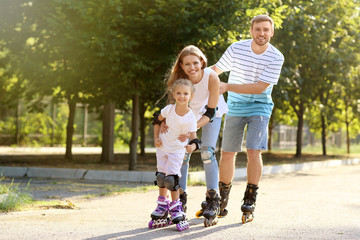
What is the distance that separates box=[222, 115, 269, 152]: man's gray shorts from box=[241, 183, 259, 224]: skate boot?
41cm

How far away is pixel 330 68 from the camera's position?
1909cm

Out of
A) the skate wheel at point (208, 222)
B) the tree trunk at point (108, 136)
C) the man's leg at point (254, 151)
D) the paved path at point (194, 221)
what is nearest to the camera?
the paved path at point (194, 221)

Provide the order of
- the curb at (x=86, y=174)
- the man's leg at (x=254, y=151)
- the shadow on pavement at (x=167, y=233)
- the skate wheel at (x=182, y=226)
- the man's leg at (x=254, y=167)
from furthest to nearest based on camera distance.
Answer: the curb at (x=86, y=174) → the man's leg at (x=254, y=167) → the man's leg at (x=254, y=151) → the skate wheel at (x=182, y=226) → the shadow on pavement at (x=167, y=233)

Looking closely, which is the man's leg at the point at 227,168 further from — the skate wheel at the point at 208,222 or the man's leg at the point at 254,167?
the skate wheel at the point at 208,222

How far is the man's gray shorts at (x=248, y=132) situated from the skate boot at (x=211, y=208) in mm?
692

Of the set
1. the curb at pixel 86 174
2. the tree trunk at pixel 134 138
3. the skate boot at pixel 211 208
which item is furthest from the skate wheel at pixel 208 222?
the tree trunk at pixel 134 138

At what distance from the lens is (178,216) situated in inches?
201

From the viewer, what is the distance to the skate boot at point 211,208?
5.31 metres

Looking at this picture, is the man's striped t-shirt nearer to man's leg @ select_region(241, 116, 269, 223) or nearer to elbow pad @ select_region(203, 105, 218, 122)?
man's leg @ select_region(241, 116, 269, 223)

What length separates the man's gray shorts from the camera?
228 inches

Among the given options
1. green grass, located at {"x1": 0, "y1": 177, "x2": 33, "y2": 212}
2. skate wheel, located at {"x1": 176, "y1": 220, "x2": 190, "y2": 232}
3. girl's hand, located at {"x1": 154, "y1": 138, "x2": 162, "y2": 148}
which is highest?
girl's hand, located at {"x1": 154, "y1": 138, "x2": 162, "y2": 148}

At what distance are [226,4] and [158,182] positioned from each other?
6.60 meters

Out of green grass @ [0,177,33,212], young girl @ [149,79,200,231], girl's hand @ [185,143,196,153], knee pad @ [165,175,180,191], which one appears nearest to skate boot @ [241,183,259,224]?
young girl @ [149,79,200,231]

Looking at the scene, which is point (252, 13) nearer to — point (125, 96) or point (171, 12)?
point (171, 12)
